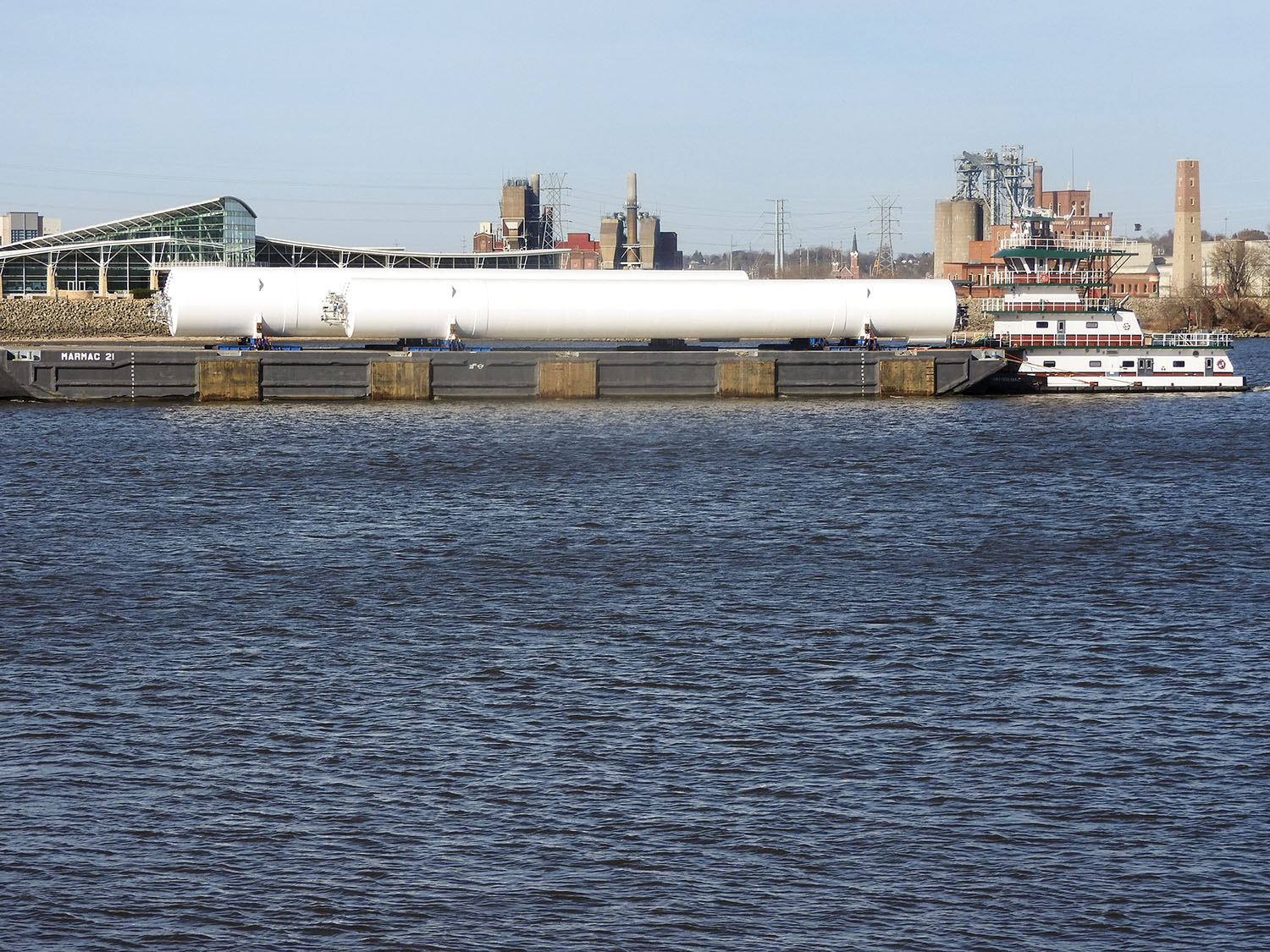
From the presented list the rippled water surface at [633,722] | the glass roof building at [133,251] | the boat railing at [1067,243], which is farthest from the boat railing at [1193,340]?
the glass roof building at [133,251]

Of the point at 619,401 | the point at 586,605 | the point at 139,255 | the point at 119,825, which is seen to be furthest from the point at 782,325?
the point at 139,255

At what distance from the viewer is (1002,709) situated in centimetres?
1927

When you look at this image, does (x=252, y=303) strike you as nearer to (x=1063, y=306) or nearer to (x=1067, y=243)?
(x=1063, y=306)

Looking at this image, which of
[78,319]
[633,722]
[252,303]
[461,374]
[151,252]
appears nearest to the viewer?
[633,722]

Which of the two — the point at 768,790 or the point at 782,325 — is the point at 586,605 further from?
the point at 782,325

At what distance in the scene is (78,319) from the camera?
12975 cm

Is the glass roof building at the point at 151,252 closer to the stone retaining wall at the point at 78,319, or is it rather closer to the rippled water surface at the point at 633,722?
the stone retaining wall at the point at 78,319

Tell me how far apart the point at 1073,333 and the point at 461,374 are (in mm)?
28720

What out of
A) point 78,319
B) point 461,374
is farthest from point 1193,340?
point 78,319

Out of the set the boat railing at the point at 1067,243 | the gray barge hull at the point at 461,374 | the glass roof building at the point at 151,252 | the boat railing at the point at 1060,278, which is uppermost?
the glass roof building at the point at 151,252

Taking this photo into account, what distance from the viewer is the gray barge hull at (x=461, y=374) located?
65812mm

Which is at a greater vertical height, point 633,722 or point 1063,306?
point 1063,306

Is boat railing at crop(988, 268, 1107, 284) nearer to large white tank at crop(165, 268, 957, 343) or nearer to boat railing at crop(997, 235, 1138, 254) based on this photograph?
boat railing at crop(997, 235, 1138, 254)

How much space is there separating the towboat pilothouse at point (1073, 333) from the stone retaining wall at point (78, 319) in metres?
81.5
